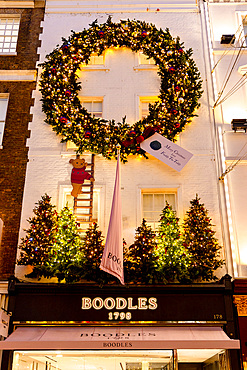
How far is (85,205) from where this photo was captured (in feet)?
36.2

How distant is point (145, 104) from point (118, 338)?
677 cm

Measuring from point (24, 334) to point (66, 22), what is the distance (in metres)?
9.66

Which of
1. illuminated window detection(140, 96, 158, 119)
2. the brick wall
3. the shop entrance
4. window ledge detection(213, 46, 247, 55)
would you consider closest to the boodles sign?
the shop entrance

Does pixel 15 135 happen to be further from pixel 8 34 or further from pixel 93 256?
pixel 93 256

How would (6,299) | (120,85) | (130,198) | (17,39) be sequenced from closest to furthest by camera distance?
1. (6,299)
2. (130,198)
3. (120,85)
4. (17,39)

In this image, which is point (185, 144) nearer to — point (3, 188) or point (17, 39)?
point (3, 188)

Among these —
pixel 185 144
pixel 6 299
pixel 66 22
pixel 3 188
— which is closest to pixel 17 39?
pixel 66 22

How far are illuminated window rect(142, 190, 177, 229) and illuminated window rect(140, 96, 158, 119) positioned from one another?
2.44 metres

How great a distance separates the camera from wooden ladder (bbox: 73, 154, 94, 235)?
422 inches

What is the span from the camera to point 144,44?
1255 cm

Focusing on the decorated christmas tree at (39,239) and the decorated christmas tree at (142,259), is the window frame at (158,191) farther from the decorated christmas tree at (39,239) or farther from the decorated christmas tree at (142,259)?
the decorated christmas tree at (39,239)

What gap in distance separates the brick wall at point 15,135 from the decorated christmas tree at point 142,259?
305 cm

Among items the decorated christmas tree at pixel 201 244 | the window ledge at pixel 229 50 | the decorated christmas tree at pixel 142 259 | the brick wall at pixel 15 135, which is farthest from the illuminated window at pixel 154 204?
the window ledge at pixel 229 50

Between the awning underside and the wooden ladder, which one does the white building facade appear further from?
the awning underside
